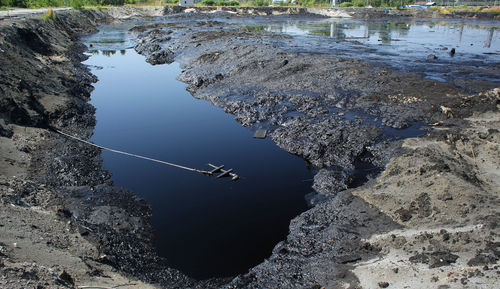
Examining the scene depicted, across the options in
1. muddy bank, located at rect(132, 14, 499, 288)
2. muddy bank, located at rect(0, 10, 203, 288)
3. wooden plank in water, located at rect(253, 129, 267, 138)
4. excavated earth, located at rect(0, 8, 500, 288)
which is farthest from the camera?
wooden plank in water, located at rect(253, 129, 267, 138)

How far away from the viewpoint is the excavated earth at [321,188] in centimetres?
613

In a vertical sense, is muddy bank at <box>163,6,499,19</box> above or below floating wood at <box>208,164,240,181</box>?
above

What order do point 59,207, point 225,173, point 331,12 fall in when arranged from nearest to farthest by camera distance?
point 59,207
point 225,173
point 331,12

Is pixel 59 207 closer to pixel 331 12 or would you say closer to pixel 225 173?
pixel 225 173

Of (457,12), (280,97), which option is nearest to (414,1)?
(457,12)

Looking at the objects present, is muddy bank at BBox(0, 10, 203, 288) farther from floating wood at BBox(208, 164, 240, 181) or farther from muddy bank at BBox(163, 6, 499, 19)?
muddy bank at BBox(163, 6, 499, 19)

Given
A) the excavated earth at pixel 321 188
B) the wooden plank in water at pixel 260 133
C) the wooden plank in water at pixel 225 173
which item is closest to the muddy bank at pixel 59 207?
the excavated earth at pixel 321 188

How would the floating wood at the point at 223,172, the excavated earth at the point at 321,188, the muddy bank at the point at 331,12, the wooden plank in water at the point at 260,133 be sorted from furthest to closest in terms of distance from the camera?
the muddy bank at the point at 331,12, the wooden plank in water at the point at 260,133, the floating wood at the point at 223,172, the excavated earth at the point at 321,188

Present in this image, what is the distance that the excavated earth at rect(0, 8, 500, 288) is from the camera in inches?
241

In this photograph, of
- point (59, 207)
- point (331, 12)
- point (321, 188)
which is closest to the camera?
point (59, 207)

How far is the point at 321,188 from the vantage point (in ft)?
32.7

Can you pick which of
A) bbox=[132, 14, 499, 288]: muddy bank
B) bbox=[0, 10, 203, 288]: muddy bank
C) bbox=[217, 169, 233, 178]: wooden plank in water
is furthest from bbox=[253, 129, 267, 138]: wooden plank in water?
bbox=[0, 10, 203, 288]: muddy bank

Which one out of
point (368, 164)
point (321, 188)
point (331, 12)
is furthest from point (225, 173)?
point (331, 12)

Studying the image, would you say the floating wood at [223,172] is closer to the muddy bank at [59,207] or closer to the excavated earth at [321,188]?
the excavated earth at [321,188]
